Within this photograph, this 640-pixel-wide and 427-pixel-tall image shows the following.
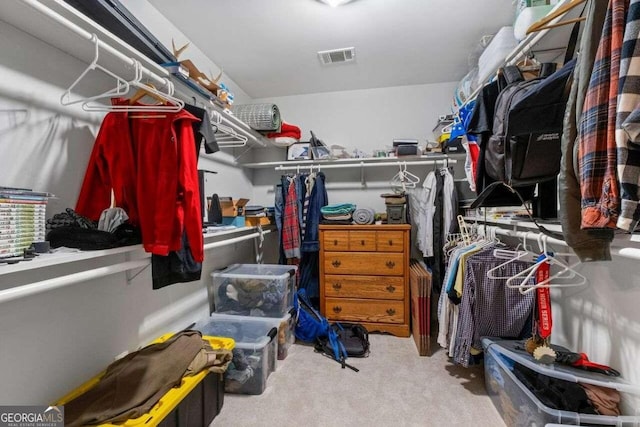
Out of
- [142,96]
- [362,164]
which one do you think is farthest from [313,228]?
[142,96]

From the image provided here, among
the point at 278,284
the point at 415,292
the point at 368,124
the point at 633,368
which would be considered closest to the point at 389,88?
the point at 368,124

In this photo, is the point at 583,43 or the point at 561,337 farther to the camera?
the point at 561,337

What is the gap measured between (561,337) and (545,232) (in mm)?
916

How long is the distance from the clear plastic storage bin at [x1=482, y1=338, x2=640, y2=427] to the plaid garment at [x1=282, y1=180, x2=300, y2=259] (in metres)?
1.65

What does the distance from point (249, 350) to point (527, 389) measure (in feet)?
4.70

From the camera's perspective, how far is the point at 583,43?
2.08 ft

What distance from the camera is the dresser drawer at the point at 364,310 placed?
240 cm

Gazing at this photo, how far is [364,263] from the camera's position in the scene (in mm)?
2455

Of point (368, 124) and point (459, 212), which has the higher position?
point (368, 124)

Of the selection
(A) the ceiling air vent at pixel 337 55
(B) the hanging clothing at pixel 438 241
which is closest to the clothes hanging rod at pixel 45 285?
(A) the ceiling air vent at pixel 337 55

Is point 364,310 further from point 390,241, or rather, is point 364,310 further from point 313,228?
point 313,228

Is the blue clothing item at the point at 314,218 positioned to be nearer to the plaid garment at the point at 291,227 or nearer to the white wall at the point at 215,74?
the plaid garment at the point at 291,227

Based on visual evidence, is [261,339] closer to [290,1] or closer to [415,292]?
[415,292]

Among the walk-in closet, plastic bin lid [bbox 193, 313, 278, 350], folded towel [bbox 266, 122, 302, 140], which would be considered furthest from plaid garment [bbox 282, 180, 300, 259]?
plastic bin lid [bbox 193, 313, 278, 350]
